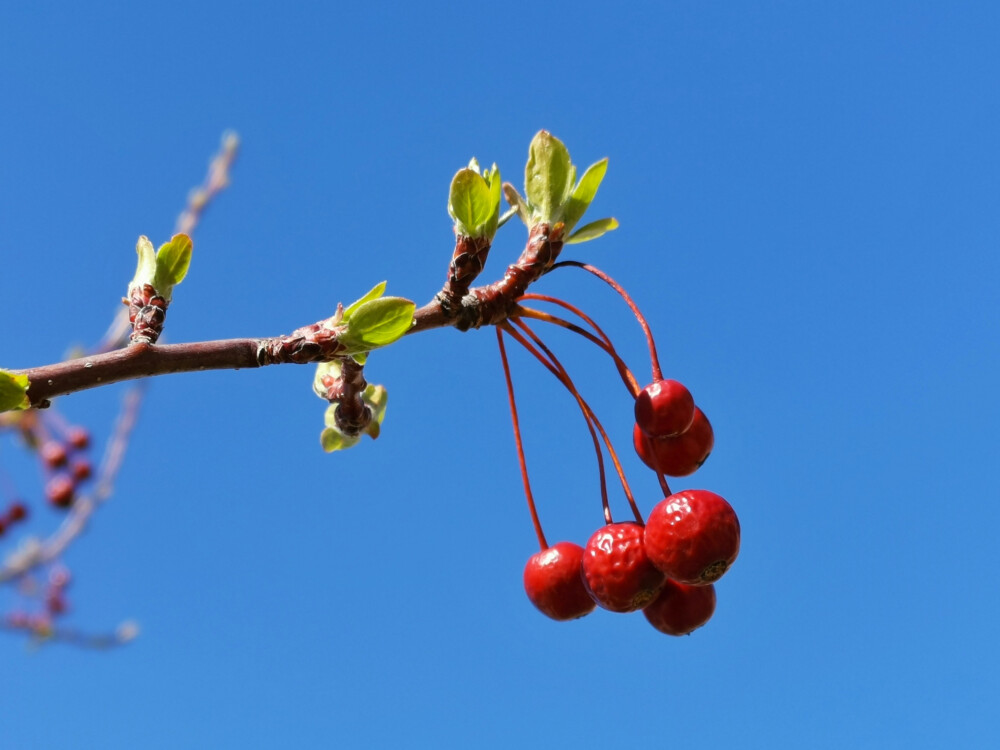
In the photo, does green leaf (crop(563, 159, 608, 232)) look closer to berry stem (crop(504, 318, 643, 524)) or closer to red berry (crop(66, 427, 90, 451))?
berry stem (crop(504, 318, 643, 524))

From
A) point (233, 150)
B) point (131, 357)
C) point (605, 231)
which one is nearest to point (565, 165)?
point (605, 231)

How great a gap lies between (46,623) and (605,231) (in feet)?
17.8

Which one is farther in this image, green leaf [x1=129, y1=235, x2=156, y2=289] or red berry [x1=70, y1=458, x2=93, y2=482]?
red berry [x1=70, y1=458, x2=93, y2=482]

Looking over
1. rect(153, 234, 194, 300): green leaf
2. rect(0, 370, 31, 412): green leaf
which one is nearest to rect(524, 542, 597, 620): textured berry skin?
rect(153, 234, 194, 300): green leaf

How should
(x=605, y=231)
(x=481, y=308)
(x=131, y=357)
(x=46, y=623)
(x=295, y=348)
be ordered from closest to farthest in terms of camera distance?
(x=131, y=357) < (x=295, y=348) < (x=481, y=308) < (x=605, y=231) < (x=46, y=623)

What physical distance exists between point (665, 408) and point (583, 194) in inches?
20.4

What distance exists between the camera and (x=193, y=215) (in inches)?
158

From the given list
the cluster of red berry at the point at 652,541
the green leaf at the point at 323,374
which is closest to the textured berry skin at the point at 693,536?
the cluster of red berry at the point at 652,541

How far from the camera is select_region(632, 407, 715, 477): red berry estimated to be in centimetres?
223

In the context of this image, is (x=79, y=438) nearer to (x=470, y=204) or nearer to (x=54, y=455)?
(x=54, y=455)

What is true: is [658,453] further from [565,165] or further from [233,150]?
[233,150]

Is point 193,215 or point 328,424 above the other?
point 193,215

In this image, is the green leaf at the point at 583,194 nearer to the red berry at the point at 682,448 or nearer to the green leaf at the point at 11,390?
the red berry at the point at 682,448

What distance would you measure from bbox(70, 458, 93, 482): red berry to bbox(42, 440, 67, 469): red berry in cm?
9
